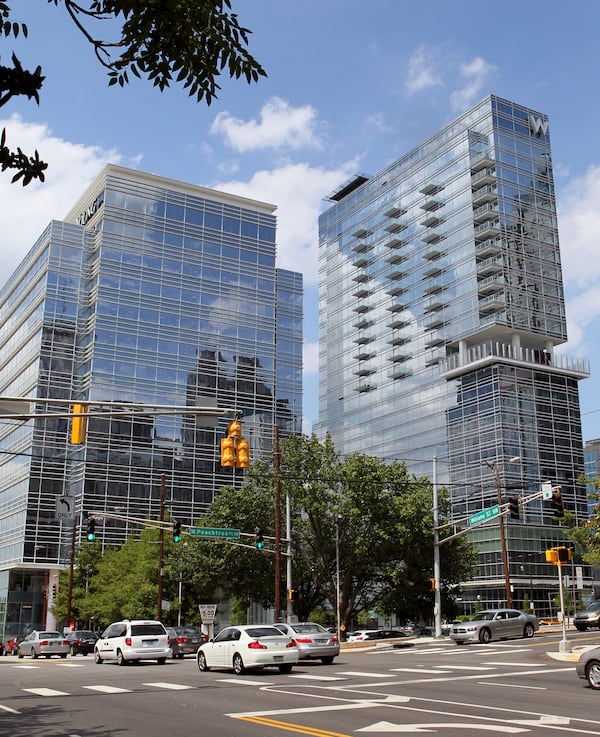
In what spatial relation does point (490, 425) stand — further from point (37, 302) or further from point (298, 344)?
point (37, 302)

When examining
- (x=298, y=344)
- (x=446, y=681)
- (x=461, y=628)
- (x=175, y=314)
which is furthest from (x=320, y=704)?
(x=298, y=344)

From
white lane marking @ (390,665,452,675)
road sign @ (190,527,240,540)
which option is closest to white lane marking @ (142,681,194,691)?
white lane marking @ (390,665,452,675)

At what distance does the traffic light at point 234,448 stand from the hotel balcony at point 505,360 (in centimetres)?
7453

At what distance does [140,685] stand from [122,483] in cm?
6302

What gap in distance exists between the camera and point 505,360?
91.7m

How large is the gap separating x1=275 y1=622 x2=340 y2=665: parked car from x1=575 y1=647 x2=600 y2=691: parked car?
37.4ft

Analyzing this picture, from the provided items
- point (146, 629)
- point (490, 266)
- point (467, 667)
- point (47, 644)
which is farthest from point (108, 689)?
point (490, 266)

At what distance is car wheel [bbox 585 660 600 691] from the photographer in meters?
16.6

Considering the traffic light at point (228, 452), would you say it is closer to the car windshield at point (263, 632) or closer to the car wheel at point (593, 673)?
the car windshield at point (263, 632)

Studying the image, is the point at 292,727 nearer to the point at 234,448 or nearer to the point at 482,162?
the point at 234,448

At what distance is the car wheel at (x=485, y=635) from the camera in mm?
37812

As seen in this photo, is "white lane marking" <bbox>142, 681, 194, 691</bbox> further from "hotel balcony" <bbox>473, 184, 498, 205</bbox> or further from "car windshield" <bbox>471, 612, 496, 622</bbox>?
"hotel balcony" <bbox>473, 184, 498, 205</bbox>

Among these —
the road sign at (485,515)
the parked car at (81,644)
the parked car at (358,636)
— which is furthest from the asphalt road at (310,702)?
the parked car at (358,636)

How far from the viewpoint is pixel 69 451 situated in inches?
3219
